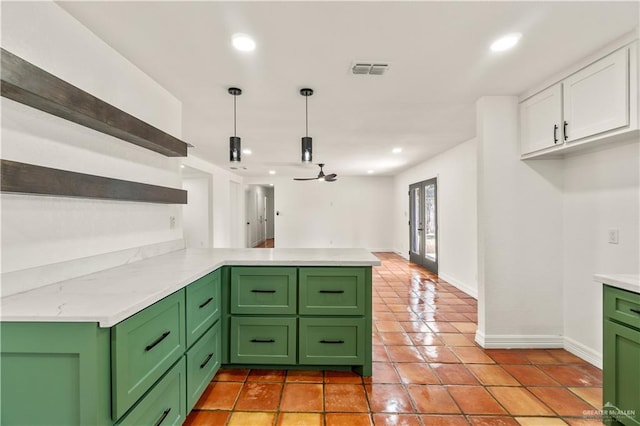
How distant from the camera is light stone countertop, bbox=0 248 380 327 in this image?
1.08 meters

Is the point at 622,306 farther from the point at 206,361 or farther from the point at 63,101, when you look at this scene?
the point at 63,101

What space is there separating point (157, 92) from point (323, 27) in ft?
5.31

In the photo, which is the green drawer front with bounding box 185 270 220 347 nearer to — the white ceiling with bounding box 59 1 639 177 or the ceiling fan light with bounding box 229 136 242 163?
the ceiling fan light with bounding box 229 136 242 163

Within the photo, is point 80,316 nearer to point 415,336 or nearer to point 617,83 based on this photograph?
point 415,336

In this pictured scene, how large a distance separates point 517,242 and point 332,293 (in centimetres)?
190

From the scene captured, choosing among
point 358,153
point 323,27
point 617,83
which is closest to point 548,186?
point 617,83

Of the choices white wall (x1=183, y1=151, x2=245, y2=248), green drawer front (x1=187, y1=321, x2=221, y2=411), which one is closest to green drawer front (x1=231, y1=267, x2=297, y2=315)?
green drawer front (x1=187, y1=321, x2=221, y2=411)

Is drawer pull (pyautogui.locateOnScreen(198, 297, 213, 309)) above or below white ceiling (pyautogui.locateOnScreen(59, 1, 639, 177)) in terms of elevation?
below

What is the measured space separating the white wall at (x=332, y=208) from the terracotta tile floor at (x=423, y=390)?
5927mm

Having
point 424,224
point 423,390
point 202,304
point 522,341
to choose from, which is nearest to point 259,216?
point 424,224

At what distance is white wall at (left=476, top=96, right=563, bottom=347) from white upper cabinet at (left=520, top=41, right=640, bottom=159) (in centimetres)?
19

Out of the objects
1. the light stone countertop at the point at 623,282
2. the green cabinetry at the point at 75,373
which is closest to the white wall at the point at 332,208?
the light stone countertop at the point at 623,282

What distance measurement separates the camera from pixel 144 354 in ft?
4.26

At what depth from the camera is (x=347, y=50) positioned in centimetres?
200
